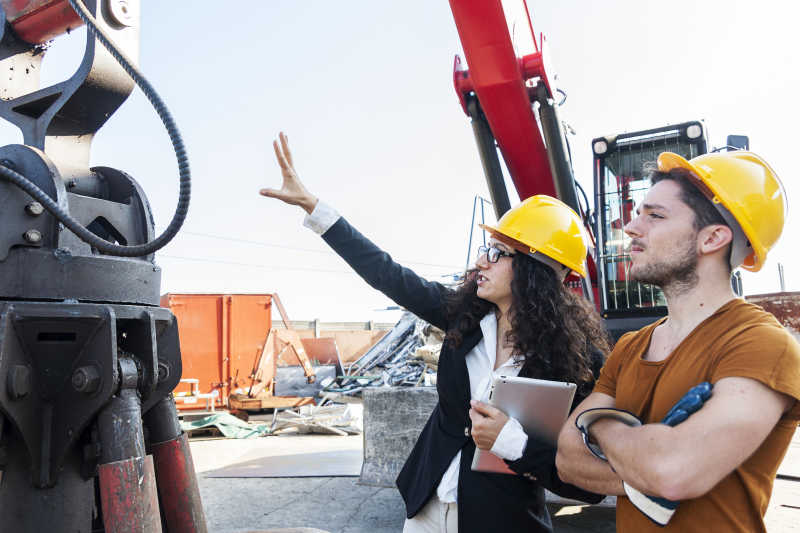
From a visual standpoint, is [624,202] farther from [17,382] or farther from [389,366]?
[389,366]

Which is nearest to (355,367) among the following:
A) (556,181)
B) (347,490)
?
(347,490)

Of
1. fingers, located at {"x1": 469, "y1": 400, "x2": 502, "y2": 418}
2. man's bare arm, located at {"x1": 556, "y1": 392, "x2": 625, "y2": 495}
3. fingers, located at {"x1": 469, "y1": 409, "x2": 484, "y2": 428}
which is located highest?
fingers, located at {"x1": 469, "y1": 400, "x2": 502, "y2": 418}

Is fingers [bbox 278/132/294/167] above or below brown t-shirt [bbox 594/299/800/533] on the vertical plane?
above

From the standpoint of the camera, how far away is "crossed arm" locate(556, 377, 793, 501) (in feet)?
3.77

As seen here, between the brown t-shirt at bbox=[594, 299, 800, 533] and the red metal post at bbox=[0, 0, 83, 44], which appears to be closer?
the brown t-shirt at bbox=[594, 299, 800, 533]

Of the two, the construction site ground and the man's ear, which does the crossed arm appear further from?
the construction site ground

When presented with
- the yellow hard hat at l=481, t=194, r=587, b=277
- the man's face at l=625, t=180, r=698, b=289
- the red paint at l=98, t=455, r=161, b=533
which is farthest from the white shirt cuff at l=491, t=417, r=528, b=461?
the red paint at l=98, t=455, r=161, b=533

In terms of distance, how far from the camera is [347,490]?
17.4 ft

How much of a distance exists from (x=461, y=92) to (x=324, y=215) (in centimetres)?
285

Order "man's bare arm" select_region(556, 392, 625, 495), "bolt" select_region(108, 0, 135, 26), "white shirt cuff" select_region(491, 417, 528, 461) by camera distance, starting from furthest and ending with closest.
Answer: "bolt" select_region(108, 0, 135, 26) → "white shirt cuff" select_region(491, 417, 528, 461) → "man's bare arm" select_region(556, 392, 625, 495)

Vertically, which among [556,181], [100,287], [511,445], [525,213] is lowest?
[511,445]

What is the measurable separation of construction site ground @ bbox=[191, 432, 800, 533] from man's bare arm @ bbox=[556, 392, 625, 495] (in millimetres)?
2906

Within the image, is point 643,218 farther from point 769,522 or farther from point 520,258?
point 769,522

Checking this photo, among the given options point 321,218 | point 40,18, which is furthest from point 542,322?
point 40,18
